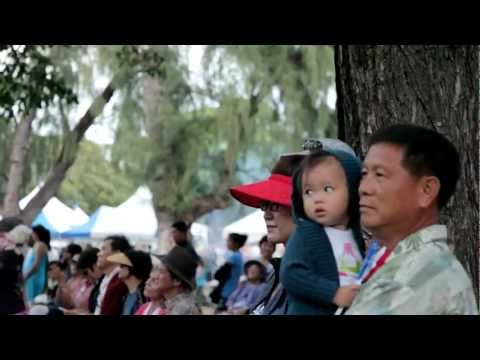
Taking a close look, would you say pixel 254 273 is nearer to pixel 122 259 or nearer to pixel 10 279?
pixel 10 279

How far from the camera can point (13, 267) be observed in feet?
33.0

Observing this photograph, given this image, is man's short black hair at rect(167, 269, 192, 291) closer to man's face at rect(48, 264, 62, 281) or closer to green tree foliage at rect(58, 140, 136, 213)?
man's face at rect(48, 264, 62, 281)

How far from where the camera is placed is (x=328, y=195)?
3.52 m

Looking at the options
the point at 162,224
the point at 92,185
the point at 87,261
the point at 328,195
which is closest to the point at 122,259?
the point at 87,261

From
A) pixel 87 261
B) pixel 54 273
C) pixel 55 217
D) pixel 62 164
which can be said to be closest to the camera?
pixel 87 261

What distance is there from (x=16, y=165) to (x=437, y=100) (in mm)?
21754

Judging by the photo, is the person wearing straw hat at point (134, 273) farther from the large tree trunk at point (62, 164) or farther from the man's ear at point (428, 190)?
the large tree trunk at point (62, 164)

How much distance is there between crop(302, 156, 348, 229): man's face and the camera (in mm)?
3514

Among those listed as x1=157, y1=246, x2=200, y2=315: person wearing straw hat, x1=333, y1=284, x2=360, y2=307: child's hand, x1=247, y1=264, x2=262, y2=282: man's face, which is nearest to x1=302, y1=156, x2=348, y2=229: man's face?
x1=333, y1=284, x2=360, y2=307: child's hand

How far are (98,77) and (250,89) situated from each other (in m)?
3.11

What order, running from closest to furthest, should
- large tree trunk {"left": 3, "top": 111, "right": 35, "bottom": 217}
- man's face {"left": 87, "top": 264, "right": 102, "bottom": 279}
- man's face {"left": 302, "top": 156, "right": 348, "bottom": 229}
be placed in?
Answer: man's face {"left": 302, "top": 156, "right": 348, "bottom": 229}
man's face {"left": 87, "top": 264, "right": 102, "bottom": 279}
large tree trunk {"left": 3, "top": 111, "right": 35, "bottom": 217}

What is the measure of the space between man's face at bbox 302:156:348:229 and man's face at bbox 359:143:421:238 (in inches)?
10.2

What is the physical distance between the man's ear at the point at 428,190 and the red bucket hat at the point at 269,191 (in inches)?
29.6
